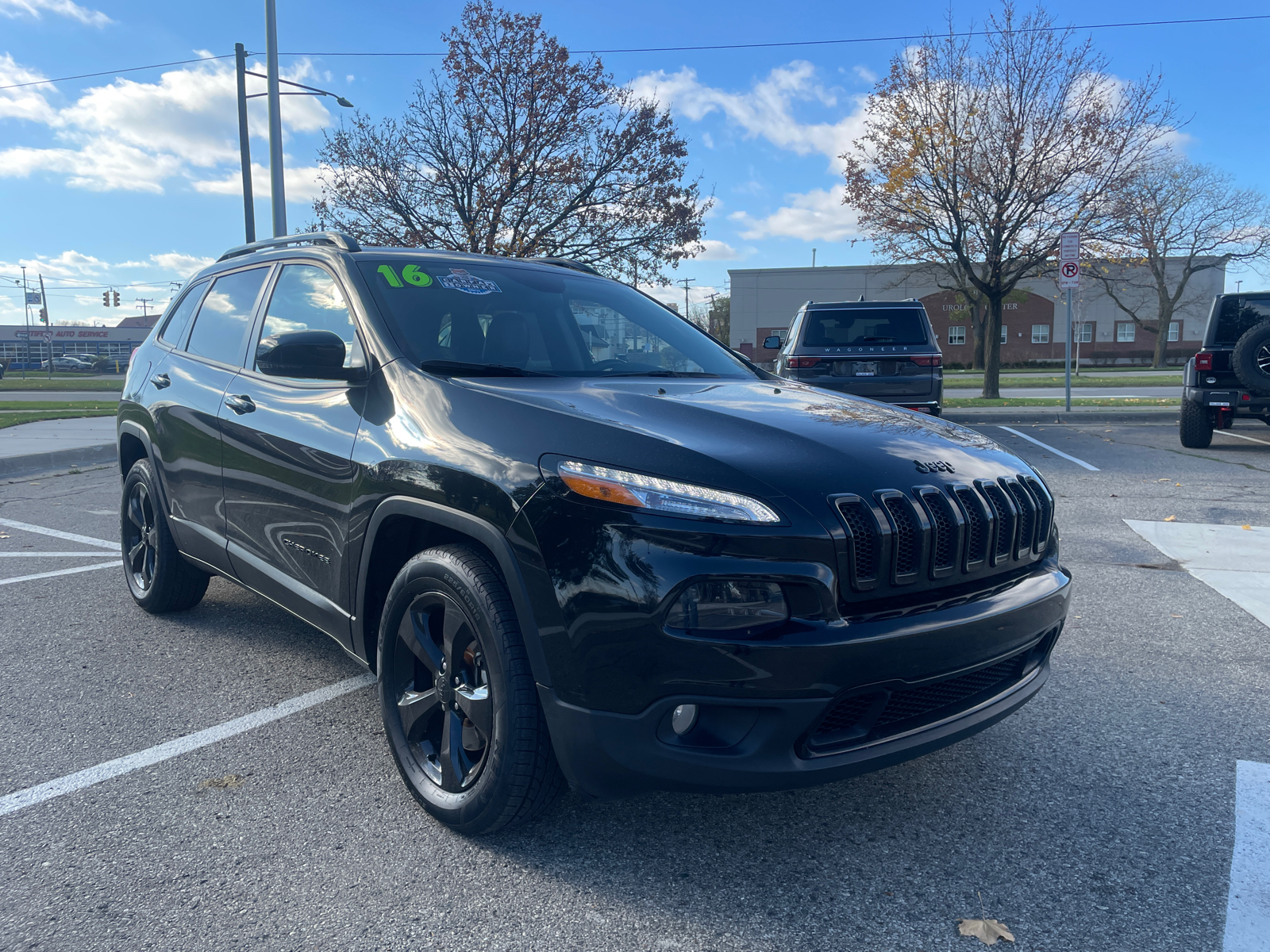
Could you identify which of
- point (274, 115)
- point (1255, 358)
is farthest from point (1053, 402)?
point (274, 115)

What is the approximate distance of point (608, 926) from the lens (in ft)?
7.00

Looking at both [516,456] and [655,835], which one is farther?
[655,835]

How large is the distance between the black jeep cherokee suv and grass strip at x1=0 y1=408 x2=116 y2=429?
1410 cm

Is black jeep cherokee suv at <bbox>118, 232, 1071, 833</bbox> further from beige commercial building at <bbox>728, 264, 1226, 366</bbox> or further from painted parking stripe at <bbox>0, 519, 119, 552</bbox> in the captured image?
beige commercial building at <bbox>728, 264, 1226, 366</bbox>

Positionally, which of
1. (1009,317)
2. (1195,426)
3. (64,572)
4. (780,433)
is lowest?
(64,572)

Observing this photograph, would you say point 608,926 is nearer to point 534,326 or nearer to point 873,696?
point 873,696

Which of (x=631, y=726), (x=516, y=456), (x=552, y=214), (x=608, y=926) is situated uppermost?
(x=552, y=214)

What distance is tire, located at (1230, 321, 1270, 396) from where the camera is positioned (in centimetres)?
967

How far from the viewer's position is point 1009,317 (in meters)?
60.3

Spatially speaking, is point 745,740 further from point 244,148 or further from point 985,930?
point 244,148

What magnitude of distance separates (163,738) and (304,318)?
1593mm

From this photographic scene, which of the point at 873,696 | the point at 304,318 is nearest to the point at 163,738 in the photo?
the point at 304,318

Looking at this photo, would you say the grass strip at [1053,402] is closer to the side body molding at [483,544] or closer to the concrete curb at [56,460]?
the concrete curb at [56,460]

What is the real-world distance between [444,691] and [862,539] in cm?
124
